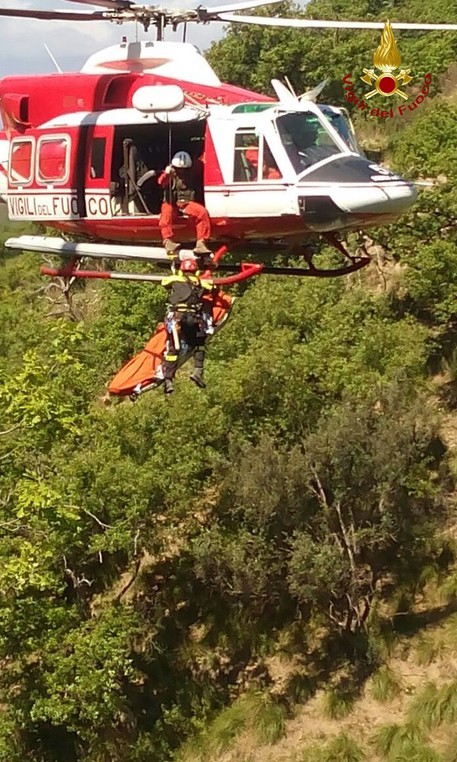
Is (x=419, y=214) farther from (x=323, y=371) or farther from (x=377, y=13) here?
(x=377, y=13)

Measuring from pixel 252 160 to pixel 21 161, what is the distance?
12.6ft

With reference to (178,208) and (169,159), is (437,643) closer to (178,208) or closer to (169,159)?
(178,208)

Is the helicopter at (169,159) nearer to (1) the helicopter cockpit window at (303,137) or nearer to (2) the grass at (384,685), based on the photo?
(1) the helicopter cockpit window at (303,137)

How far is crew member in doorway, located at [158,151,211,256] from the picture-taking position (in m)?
10.6

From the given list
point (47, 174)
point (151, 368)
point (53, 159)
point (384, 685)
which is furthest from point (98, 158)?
point (384, 685)

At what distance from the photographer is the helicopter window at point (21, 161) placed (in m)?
12.5

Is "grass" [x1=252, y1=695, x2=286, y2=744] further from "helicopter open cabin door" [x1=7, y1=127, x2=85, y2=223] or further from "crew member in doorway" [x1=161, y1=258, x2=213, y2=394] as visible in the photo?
"helicopter open cabin door" [x1=7, y1=127, x2=85, y2=223]

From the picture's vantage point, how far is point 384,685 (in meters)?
20.7

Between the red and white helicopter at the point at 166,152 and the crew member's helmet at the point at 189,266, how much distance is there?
19.5 inches

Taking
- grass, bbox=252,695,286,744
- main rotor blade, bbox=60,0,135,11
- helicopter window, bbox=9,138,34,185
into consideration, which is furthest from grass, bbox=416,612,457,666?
main rotor blade, bbox=60,0,135,11

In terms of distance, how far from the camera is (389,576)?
22.9 meters

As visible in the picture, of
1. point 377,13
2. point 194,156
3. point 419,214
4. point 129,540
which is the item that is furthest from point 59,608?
point 377,13

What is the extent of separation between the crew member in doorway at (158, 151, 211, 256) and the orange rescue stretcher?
651 millimetres

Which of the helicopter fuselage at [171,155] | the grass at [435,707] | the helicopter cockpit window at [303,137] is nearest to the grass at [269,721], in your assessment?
the grass at [435,707]
